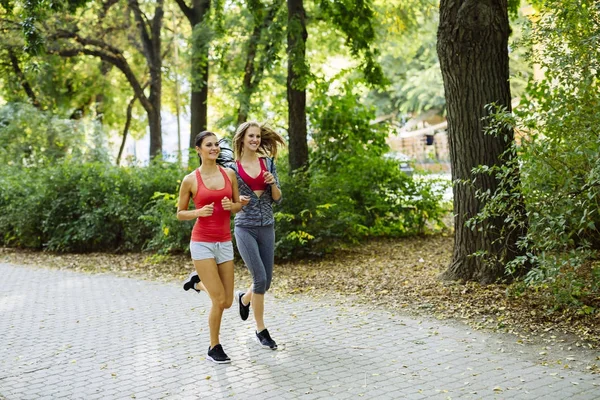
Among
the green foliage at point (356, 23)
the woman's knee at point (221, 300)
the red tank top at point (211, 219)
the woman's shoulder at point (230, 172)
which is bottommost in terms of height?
the woman's knee at point (221, 300)

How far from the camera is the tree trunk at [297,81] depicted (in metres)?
13.8

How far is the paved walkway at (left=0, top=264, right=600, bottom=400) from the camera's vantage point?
5930 mm

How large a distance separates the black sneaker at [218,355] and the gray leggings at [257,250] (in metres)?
0.71

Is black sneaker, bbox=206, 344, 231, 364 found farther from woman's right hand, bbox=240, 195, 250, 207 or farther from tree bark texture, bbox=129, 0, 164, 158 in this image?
tree bark texture, bbox=129, 0, 164, 158

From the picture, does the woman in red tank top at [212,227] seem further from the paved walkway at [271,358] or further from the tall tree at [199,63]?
the tall tree at [199,63]

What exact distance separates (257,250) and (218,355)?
1.02 m

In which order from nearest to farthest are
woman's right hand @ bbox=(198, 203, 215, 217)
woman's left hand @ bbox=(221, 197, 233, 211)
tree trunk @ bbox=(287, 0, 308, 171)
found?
1. woman's right hand @ bbox=(198, 203, 215, 217)
2. woman's left hand @ bbox=(221, 197, 233, 211)
3. tree trunk @ bbox=(287, 0, 308, 171)

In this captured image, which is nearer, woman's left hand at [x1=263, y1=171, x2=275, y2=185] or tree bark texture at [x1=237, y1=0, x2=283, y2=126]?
woman's left hand at [x1=263, y1=171, x2=275, y2=185]

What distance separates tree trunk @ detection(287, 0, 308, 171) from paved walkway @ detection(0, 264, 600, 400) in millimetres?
5000

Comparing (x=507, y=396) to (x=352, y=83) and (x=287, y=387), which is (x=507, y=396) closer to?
(x=287, y=387)

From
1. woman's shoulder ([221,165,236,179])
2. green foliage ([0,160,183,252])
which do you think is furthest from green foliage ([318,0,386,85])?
woman's shoulder ([221,165,236,179])

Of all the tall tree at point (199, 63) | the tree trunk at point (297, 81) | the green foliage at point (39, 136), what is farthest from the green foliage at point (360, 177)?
the green foliage at point (39, 136)

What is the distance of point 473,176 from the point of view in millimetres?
9461

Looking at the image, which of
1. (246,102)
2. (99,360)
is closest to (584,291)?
(99,360)
